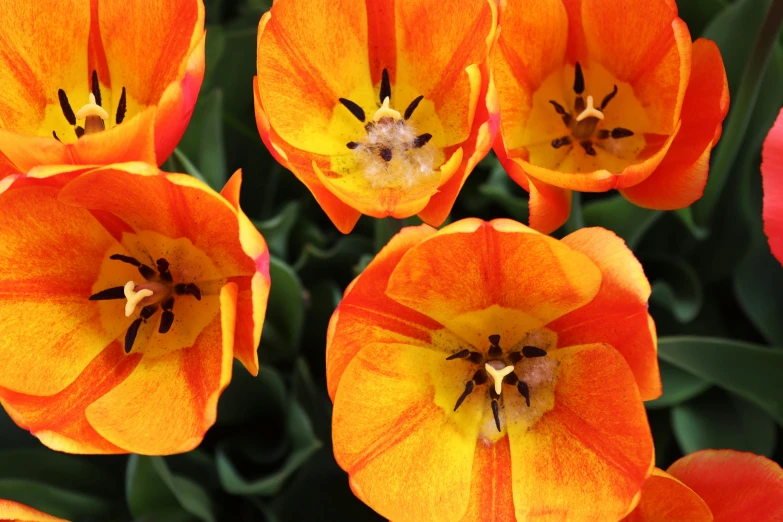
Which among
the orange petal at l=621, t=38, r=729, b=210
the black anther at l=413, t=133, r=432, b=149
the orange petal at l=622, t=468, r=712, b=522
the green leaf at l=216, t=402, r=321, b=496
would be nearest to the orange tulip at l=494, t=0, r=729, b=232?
the orange petal at l=621, t=38, r=729, b=210

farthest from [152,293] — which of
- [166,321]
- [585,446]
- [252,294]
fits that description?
[585,446]

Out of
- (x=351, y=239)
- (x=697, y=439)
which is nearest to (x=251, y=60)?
(x=351, y=239)

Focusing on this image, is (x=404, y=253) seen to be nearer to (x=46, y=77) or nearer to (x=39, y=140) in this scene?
(x=39, y=140)

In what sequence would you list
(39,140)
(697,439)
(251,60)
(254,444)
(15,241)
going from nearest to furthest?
(39,140)
(15,241)
(697,439)
(254,444)
(251,60)

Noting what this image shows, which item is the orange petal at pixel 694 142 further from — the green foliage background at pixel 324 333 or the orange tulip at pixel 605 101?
the green foliage background at pixel 324 333

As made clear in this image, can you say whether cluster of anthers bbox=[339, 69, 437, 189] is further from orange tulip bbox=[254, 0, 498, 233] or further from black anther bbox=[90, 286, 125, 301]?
black anther bbox=[90, 286, 125, 301]

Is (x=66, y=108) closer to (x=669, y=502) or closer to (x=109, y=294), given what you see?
(x=109, y=294)
